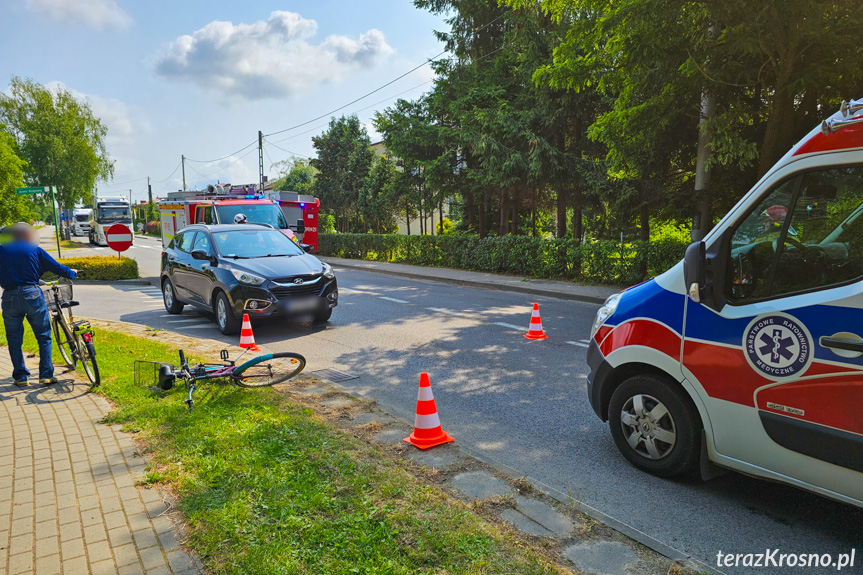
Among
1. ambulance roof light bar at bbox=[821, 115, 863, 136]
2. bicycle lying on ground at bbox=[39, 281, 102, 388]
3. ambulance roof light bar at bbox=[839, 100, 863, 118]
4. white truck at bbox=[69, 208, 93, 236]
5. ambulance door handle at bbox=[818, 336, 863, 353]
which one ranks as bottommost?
bicycle lying on ground at bbox=[39, 281, 102, 388]

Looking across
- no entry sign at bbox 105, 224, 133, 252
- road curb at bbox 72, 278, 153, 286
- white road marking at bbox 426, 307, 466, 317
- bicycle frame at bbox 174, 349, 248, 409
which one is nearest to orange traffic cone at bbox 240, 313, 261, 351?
bicycle frame at bbox 174, 349, 248, 409

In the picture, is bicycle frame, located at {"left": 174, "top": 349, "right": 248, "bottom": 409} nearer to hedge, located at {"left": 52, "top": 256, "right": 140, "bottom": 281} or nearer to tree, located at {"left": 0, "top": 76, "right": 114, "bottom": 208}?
hedge, located at {"left": 52, "top": 256, "right": 140, "bottom": 281}

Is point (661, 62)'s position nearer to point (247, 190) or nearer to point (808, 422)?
point (808, 422)

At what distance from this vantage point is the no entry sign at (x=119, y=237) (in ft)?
48.5

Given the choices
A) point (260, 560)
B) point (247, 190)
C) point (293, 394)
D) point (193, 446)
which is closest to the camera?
point (260, 560)

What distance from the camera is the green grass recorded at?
2.88 m

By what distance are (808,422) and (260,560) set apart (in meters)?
2.93

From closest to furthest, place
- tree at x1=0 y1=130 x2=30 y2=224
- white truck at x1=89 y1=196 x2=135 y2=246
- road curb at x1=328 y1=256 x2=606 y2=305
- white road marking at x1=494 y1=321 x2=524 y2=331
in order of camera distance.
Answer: white road marking at x1=494 y1=321 x2=524 y2=331 → road curb at x1=328 y1=256 x2=606 y2=305 → tree at x1=0 y1=130 x2=30 y2=224 → white truck at x1=89 y1=196 x2=135 y2=246

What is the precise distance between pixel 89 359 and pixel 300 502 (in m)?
3.93

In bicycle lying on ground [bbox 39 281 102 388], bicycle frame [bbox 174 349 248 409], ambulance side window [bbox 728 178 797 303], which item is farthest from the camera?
bicycle lying on ground [bbox 39 281 102 388]

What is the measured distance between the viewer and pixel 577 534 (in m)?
3.21

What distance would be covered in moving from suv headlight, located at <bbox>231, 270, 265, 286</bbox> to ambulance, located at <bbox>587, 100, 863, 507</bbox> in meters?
6.47

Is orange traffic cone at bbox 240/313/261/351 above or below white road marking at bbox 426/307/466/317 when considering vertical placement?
above

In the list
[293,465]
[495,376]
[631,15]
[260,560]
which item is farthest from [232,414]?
[631,15]
